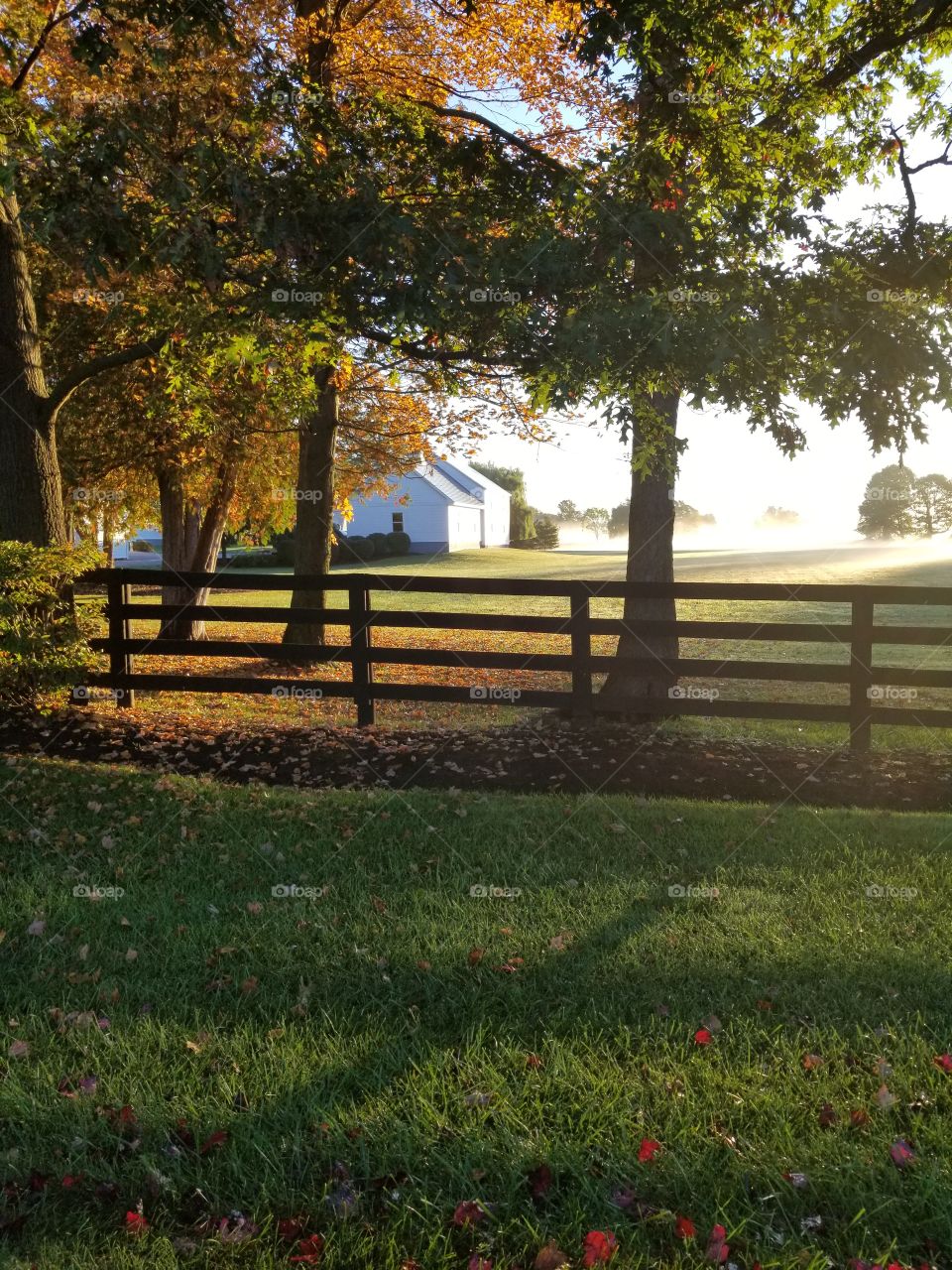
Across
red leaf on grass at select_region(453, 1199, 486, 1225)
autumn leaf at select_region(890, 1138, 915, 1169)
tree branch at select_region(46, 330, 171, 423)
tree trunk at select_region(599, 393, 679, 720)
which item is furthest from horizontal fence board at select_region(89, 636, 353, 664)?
autumn leaf at select_region(890, 1138, 915, 1169)

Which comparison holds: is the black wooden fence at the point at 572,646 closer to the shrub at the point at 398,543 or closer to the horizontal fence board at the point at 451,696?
the horizontal fence board at the point at 451,696

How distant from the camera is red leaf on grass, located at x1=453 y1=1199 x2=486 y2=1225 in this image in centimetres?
311

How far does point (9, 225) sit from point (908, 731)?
12870 millimetres

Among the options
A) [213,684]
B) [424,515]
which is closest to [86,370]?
[213,684]

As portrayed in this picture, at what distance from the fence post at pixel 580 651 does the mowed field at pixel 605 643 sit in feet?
4.23

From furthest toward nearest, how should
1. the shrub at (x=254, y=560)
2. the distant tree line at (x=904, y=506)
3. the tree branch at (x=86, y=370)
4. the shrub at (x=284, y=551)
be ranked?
the shrub at (x=254, y=560) → the shrub at (x=284, y=551) → the distant tree line at (x=904, y=506) → the tree branch at (x=86, y=370)

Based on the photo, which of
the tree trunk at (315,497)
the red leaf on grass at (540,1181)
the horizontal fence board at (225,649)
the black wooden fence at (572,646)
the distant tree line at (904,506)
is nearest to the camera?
the red leaf on grass at (540,1181)

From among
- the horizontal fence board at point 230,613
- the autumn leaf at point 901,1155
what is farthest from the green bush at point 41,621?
the autumn leaf at point 901,1155

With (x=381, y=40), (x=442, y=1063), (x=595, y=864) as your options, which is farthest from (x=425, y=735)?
(x=381, y=40)

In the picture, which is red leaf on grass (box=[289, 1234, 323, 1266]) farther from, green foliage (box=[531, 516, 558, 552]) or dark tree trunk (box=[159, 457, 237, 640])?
green foliage (box=[531, 516, 558, 552])

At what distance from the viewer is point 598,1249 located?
2936 mm

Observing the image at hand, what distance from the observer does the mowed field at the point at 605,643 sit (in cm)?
1359

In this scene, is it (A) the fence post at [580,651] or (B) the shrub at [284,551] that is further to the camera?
(B) the shrub at [284,551]

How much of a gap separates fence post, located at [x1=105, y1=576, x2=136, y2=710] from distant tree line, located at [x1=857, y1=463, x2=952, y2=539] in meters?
36.6
